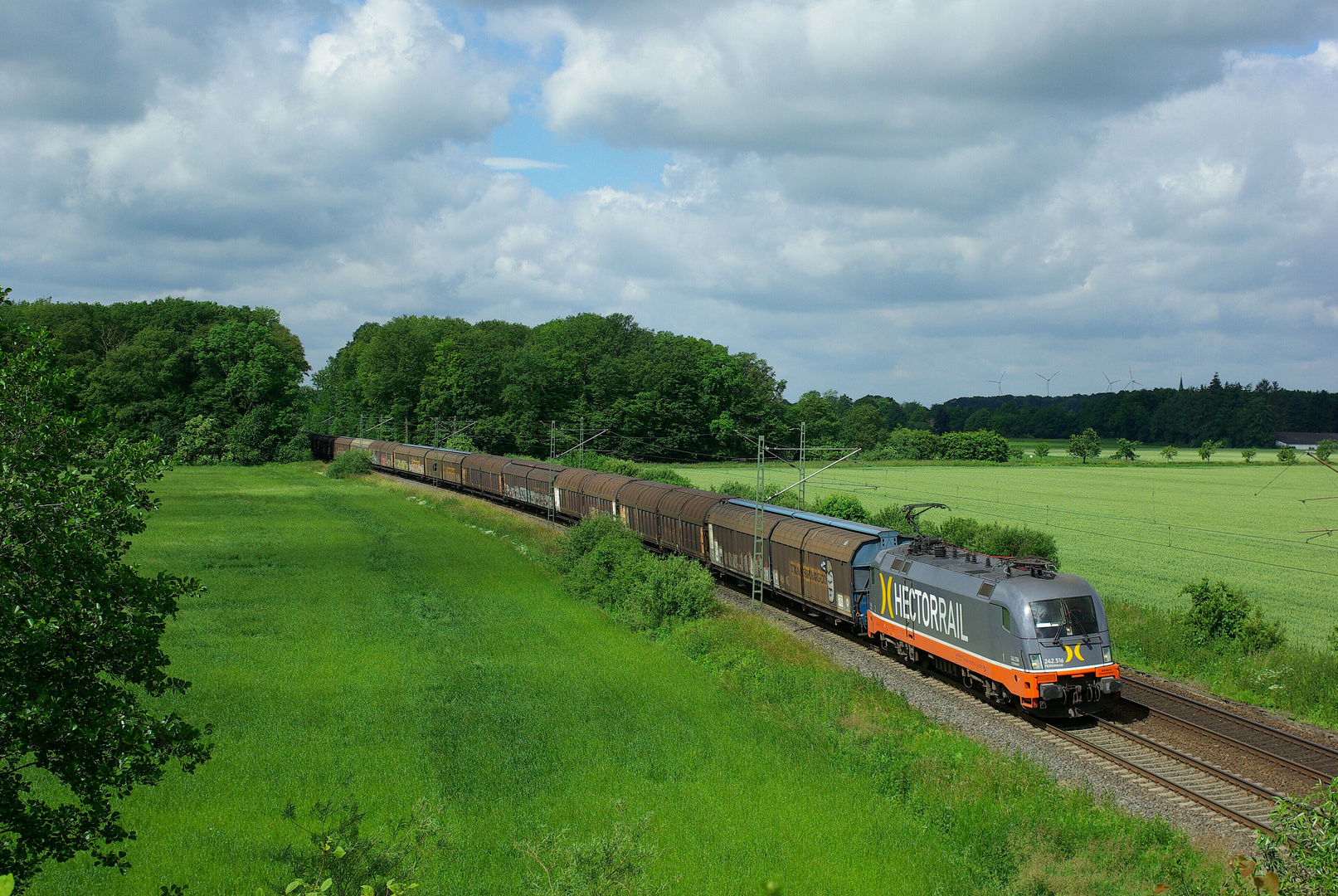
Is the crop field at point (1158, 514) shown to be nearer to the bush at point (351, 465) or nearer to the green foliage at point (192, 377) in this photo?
the bush at point (351, 465)

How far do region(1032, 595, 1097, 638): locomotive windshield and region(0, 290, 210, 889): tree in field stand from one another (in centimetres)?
1720

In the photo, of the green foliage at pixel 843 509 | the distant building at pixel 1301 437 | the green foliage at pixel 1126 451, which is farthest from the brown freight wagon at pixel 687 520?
the distant building at pixel 1301 437

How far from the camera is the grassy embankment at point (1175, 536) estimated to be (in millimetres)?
23641

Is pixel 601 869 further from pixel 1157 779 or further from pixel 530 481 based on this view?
pixel 530 481

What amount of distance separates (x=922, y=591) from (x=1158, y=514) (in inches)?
1953

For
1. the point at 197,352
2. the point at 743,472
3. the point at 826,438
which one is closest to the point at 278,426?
the point at 197,352

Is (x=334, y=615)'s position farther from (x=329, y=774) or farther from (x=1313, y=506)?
(x=1313, y=506)

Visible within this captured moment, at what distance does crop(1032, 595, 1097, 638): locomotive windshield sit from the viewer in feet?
62.0

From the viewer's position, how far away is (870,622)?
2562 centimetres

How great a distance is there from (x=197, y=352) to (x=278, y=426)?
1250 cm

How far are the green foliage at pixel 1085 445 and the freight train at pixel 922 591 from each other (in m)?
95.2

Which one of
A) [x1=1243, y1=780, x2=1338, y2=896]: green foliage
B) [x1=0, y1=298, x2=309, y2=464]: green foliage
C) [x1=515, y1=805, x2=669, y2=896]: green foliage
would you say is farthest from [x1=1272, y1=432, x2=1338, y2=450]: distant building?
[x1=0, y1=298, x2=309, y2=464]: green foliage

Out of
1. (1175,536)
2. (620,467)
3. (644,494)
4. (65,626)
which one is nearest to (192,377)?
(620,467)

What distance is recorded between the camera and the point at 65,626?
7941 millimetres
